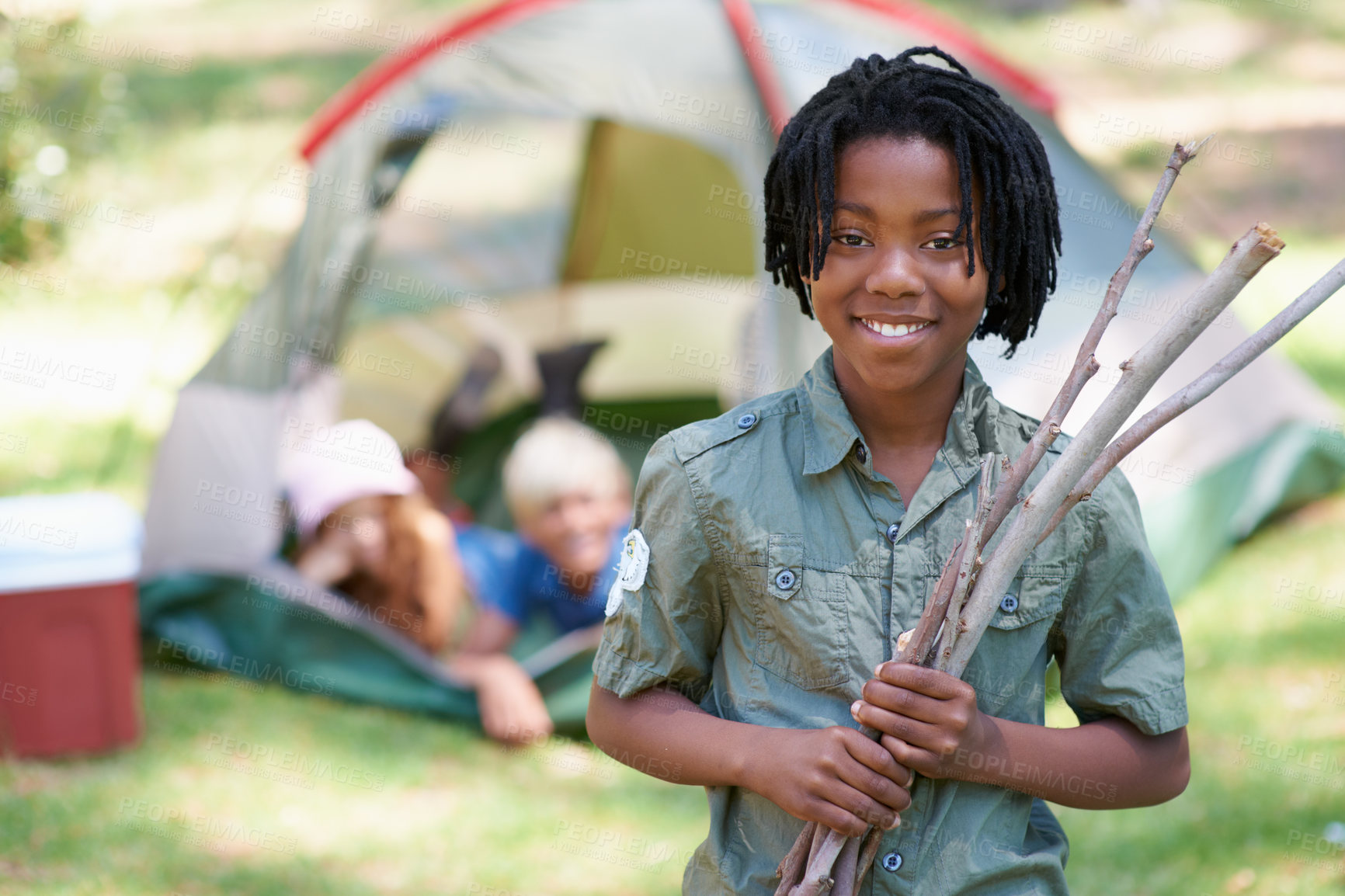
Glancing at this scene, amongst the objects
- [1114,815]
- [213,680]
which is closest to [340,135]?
[213,680]

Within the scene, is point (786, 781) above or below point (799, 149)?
below

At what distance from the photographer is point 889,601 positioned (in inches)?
53.7

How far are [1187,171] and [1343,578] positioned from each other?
482 cm

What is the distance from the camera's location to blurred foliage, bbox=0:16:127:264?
488 centimetres

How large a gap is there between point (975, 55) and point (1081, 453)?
10.6ft

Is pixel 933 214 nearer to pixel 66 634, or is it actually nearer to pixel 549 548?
pixel 549 548

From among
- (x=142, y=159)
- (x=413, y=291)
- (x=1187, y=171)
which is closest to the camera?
(x=413, y=291)

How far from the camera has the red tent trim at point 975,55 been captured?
4184 mm

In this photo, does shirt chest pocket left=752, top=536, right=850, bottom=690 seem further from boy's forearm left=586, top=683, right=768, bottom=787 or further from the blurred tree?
the blurred tree

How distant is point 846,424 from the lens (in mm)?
1388

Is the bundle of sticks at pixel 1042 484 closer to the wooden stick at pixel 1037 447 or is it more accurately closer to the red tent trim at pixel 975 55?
the wooden stick at pixel 1037 447

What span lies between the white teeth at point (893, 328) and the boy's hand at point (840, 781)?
391 mm

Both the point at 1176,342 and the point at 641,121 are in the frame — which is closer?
the point at 1176,342

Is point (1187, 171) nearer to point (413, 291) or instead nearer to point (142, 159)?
point (413, 291)
